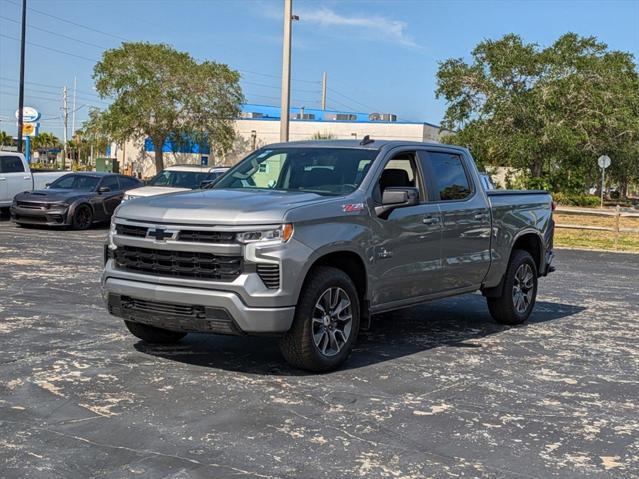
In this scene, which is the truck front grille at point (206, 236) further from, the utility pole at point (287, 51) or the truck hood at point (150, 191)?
the utility pole at point (287, 51)

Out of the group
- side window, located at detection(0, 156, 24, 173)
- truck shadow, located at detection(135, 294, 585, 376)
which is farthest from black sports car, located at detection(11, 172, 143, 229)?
truck shadow, located at detection(135, 294, 585, 376)

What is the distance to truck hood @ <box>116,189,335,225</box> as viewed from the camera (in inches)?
236

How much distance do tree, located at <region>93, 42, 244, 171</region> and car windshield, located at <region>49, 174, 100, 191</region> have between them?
34358mm

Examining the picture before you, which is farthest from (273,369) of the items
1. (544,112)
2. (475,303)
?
(544,112)

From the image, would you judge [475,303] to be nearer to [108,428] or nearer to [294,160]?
[294,160]

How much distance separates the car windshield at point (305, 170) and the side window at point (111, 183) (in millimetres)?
14891

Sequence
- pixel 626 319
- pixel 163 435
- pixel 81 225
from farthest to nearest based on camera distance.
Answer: pixel 81 225 < pixel 626 319 < pixel 163 435

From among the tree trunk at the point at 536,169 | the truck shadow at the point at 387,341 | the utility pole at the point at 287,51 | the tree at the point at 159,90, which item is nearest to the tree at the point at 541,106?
the tree trunk at the point at 536,169

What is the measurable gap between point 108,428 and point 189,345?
2439mm

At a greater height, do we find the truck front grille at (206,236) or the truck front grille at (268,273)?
the truck front grille at (206,236)

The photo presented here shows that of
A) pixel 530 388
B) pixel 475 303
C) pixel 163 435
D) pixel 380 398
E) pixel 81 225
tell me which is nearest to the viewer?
pixel 163 435

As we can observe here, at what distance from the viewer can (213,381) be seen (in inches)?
239

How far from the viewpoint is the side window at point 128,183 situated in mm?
→ 22406

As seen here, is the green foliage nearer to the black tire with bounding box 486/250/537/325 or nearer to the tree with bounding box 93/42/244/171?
the tree with bounding box 93/42/244/171
